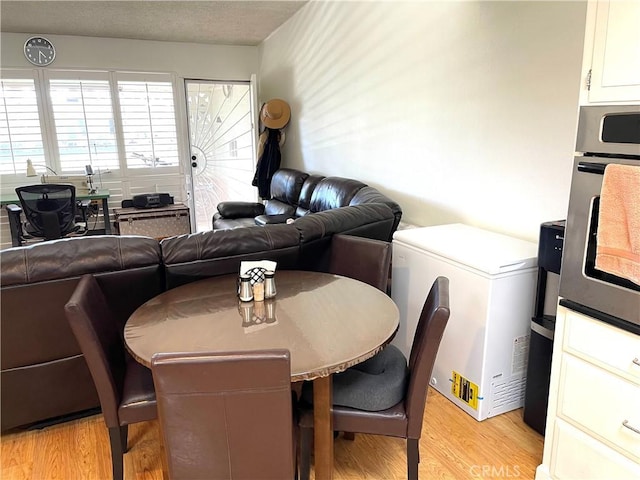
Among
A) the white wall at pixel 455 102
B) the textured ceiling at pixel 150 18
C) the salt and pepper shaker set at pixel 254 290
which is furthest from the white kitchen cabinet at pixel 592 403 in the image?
the textured ceiling at pixel 150 18

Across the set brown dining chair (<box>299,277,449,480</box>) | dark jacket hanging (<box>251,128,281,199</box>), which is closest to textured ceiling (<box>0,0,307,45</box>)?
dark jacket hanging (<box>251,128,281,199</box>)

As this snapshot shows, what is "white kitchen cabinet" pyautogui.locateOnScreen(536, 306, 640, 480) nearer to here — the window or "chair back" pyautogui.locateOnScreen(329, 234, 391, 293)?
"chair back" pyautogui.locateOnScreen(329, 234, 391, 293)

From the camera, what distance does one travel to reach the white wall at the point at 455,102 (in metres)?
2.30

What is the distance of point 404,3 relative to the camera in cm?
329

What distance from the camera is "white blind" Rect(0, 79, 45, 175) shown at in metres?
5.56

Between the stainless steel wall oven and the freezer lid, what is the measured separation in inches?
20.7

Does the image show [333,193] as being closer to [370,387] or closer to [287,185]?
[287,185]

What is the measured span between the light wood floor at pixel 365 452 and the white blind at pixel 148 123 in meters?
4.72

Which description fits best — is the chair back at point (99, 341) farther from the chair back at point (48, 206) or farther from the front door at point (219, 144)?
the front door at point (219, 144)

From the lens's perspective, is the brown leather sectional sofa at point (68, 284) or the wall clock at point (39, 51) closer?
the brown leather sectional sofa at point (68, 284)

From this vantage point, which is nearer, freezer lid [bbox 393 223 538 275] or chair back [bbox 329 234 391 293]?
freezer lid [bbox 393 223 538 275]

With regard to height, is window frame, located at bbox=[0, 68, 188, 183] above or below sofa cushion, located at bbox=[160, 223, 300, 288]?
above

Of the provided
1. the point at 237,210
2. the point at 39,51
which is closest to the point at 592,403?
the point at 237,210

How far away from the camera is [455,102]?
2.94m
